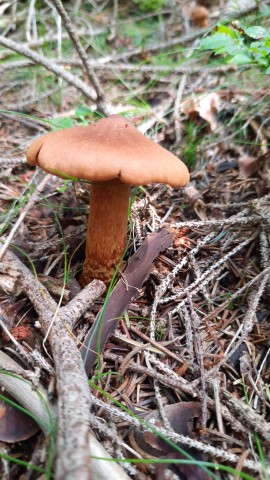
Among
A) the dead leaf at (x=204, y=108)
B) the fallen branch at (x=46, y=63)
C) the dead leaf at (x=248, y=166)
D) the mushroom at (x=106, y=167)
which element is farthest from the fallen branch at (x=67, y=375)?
the dead leaf at (x=204, y=108)

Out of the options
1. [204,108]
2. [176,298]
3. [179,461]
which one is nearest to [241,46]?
[204,108]

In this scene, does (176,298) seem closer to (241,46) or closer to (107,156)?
(107,156)

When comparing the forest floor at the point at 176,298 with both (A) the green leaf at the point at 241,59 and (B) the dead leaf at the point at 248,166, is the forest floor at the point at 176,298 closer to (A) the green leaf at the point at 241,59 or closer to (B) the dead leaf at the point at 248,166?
(B) the dead leaf at the point at 248,166

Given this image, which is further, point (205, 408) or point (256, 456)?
point (205, 408)

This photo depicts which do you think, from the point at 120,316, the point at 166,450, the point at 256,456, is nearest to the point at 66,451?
the point at 166,450

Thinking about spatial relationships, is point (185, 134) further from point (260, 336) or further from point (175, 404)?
point (175, 404)

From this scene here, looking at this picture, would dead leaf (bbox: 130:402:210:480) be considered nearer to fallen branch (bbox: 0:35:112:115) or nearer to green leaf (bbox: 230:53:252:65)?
green leaf (bbox: 230:53:252:65)

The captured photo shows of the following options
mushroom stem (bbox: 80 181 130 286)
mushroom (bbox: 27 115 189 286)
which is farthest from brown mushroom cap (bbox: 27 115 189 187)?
mushroom stem (bbox: 80 181 130 286)
